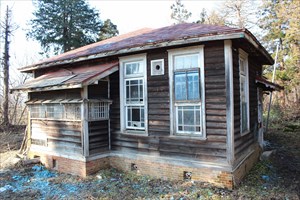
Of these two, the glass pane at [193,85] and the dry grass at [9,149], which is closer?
the glass pane at [193,85]

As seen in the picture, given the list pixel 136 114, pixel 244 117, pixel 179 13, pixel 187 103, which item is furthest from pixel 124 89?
pixel 179 13

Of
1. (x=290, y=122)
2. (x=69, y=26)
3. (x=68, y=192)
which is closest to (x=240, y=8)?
(x=290, y=122)

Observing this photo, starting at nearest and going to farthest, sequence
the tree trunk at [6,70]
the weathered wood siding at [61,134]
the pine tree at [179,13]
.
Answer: the weathered wood siding at [61,134] → the tree trunk at [6,70] → the pine tree at [179,13]

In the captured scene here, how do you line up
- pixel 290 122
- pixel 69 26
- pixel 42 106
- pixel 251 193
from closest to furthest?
pixel 251 193 < pixel 42 106 < pixel 290 122 < pixel 69 26

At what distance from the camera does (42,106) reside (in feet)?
27.9

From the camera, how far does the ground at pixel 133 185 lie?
5.58 metres

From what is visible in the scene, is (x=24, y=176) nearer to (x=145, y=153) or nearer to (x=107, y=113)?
(x=107, y=113)

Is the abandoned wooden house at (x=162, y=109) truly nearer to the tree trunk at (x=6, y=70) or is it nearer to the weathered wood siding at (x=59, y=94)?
the weathered wood siding at (x=59, y=94)

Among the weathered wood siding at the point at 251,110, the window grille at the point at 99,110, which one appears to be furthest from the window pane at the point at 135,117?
the weathered wood siding at the point at 251,110

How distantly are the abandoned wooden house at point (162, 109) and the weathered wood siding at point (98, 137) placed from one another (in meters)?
0.03

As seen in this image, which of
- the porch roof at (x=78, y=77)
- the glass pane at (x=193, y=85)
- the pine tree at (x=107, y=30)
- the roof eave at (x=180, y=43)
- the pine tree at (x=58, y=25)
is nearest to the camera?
the roof eave at (x=180, y=43)

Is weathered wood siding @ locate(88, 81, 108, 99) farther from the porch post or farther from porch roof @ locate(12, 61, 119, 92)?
porch roof @ locate(12, 61, 119, 92)

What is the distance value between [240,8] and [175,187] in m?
23.8

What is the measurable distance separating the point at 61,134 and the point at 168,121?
12.4 ft
